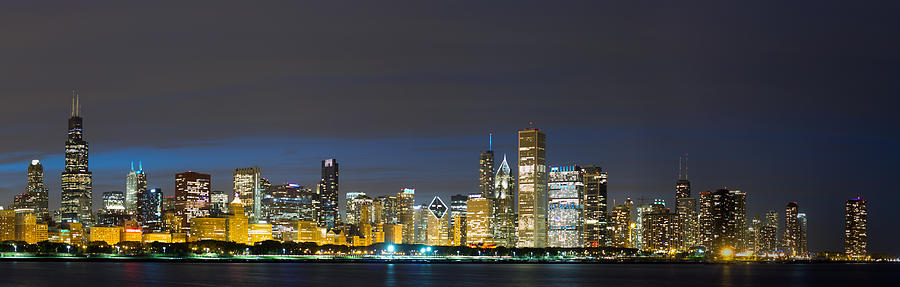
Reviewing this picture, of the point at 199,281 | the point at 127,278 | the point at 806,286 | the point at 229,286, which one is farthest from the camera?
the point at 806,286

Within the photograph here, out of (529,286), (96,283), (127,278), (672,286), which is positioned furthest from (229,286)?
(672,286)

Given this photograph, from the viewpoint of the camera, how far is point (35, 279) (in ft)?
470

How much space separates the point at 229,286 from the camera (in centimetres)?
12888

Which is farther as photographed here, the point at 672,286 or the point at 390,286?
the point at 672,286

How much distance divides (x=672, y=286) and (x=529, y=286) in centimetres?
2314

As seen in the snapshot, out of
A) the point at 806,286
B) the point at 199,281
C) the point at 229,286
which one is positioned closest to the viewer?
the point at 229,286

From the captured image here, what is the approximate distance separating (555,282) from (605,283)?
8.27 meters

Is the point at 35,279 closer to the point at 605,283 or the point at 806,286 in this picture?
the point at 605,283

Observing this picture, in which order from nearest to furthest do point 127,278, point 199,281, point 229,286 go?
1. point 229,286
2. point 199,281
3. point 127,278

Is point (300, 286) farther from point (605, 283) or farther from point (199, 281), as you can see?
point (605, 283)

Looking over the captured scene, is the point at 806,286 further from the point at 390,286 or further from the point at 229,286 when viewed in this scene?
the point at 229,286

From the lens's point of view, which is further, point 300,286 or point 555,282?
point 555,282

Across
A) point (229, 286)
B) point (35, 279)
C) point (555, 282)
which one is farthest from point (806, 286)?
point (35, 279)

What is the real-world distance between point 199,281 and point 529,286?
48.4 meters
